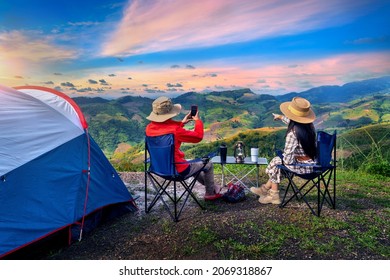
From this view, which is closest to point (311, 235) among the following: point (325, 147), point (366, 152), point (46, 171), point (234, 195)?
point (325, 147)

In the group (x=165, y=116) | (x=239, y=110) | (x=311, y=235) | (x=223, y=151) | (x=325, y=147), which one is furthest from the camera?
(x=239, y=110)

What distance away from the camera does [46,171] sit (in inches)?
131

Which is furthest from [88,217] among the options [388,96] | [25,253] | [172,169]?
[388,96]

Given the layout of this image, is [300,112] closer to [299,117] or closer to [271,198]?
[299,117]

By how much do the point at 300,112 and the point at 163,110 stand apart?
1.39 m

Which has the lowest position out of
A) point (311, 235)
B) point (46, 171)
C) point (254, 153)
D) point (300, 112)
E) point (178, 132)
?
point (311, 235)

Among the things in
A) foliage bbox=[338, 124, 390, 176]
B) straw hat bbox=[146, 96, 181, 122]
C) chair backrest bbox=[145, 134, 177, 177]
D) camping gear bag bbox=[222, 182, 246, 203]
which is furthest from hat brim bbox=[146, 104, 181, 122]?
foliage bbox=[338, 124, 390, 176]

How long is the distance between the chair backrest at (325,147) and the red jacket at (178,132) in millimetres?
1164

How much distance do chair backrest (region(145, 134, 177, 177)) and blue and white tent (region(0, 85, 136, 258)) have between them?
23.2 inches

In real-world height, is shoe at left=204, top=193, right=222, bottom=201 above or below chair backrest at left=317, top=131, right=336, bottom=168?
below

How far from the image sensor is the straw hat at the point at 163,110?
12.5ft

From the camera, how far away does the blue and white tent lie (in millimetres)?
3041

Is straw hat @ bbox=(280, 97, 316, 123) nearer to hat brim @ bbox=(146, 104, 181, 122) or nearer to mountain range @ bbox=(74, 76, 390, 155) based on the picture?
hat brim @ bbox=(146, 104, 181, 122)

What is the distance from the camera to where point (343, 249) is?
117 inches
